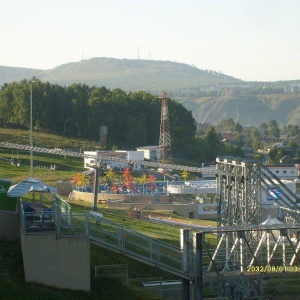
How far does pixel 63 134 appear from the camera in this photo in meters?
80.3

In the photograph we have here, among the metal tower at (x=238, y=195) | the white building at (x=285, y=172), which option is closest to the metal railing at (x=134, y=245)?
the metal tower at (x=238, y=195)

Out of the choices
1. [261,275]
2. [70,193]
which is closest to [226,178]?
[261,275]

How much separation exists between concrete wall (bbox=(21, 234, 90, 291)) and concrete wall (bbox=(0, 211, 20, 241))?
3690mm

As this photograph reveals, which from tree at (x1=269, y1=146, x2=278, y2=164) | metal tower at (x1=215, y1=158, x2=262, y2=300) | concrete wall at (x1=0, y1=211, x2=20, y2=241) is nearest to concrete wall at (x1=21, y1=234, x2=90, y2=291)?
concrete wall at (x1=0, y1=211, x2=20, y2=241)

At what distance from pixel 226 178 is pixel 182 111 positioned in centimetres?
6106

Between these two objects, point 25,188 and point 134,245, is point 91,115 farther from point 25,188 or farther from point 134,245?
point 134,245

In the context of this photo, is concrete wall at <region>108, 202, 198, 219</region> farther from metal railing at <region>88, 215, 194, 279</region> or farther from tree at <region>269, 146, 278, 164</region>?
tree at <region>269, 146, 278, 164</region>

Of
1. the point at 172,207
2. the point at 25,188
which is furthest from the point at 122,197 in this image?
the point at 25,188

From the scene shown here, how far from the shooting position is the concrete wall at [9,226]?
73.0 ft

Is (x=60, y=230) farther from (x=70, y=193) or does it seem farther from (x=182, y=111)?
(x=182, y=111)

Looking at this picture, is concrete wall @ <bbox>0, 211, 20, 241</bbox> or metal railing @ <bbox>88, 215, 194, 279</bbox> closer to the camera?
metal railing @ <bbox>88, 215, 194, 279</bbox>

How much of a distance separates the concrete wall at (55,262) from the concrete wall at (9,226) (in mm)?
3690

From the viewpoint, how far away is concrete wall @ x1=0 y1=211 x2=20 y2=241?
22.3 metres
